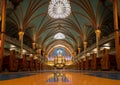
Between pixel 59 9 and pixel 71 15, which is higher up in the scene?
pixel 59 9

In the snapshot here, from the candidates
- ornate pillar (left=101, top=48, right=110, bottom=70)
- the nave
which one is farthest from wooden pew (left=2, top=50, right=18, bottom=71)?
ornate pillar (left=101, top=48, right=110, bottom=70)

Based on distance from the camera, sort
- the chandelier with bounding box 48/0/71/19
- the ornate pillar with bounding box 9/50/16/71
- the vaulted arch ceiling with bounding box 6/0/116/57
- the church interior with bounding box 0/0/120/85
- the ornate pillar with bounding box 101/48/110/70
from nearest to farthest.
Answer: the ornate pillar with bounding box 9/50/16/71
the ornate pillar with bounding box 101/48/110/70
the church interior with bounding box 0/0/120/85
the vaulted arch ceiling with bounding box 6/0/116/57
the chandelier with bounding box 48/0/71/19

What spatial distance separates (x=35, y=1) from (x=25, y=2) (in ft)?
6.10

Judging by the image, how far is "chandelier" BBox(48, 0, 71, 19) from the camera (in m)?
30.5

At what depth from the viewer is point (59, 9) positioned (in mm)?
32844

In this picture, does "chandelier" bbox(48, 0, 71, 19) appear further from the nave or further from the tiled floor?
the tiled floor

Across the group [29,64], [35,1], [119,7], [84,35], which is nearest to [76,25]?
[84,35]

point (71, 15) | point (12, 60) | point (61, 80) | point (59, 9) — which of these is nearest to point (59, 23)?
point (59, 9)

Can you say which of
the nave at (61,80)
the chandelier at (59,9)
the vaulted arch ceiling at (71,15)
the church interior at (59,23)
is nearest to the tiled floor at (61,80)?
the nave at (61,80)

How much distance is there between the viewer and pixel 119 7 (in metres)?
21.8

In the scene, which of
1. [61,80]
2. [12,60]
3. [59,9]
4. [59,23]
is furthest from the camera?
[59,23]

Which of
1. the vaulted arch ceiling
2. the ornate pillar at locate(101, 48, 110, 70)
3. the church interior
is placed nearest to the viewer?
the ornate pillar at locate(101, 48, 110, 70)

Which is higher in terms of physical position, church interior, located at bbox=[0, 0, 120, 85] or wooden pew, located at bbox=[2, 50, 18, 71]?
church interior, located at bbox=[0, 0, 120, 85]

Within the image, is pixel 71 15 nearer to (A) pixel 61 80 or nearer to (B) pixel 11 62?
(B) pixel 11 62
